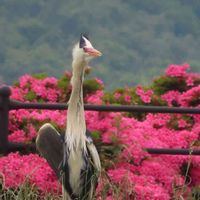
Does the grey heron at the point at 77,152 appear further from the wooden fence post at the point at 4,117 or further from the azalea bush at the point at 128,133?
the wooden fence post at the point at 4,117

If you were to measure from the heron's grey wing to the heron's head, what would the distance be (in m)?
0.66

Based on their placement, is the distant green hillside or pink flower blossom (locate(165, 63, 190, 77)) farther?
the distant green hillside

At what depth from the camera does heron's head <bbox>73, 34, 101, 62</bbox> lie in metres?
6.18

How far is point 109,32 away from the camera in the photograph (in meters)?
127

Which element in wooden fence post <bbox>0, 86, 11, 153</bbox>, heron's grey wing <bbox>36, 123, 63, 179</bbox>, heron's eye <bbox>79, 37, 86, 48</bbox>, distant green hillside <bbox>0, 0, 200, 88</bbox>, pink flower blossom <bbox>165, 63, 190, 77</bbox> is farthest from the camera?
distant green hillside <bbox>0, 0, 200, 88</bbox>

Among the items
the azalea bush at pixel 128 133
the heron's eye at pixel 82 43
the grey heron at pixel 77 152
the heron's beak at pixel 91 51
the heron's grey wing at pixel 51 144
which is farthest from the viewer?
the azalea bush at pixel 128 133

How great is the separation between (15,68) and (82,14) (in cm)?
3287

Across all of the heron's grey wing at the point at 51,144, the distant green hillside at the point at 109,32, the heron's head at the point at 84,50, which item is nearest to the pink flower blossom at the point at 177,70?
the heron's grey wing at the point at 51,144

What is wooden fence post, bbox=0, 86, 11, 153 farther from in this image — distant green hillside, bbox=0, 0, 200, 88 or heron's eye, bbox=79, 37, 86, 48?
distant green hillside, bbox=0, 0, 200, 88

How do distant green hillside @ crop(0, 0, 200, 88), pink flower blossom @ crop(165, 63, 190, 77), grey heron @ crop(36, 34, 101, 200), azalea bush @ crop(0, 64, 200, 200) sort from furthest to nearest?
distant green hillside @ crop(0, 0, 200, 88) → pink flower blossom @ crop(165, 63, 190, 77) → azalea bush @ crop(0, 64, 200, 200) → grey heron @ crop(36, 34, 101, 200)

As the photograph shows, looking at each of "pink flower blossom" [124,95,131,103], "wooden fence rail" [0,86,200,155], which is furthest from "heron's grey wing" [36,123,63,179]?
"pink flower blossom" [124,95,131,103]

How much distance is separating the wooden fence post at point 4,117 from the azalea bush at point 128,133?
0.46ft

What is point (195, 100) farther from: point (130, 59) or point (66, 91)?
point (130, 59)

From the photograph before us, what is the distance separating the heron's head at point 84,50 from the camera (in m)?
6.18
